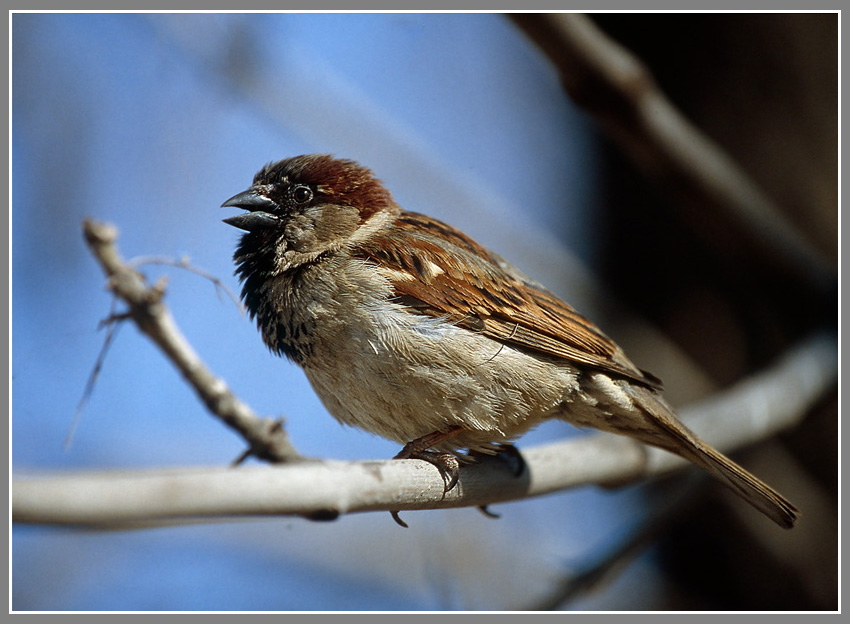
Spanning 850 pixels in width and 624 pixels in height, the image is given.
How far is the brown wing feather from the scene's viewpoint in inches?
103

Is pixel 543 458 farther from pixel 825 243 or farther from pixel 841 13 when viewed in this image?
pixel 825 243

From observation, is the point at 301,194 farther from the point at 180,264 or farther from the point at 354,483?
the point at 354,483

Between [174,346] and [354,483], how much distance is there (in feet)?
3.14

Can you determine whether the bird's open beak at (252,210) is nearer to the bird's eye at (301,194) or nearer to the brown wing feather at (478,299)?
the bird's eye at (301,194)

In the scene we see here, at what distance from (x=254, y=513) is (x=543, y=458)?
1.31 metres

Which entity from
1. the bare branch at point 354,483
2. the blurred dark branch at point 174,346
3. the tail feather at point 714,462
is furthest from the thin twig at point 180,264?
the tail feather at point 714,462

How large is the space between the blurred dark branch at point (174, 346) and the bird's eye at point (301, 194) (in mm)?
600

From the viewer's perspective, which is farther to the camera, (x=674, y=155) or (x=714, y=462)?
(x=674, y=155)

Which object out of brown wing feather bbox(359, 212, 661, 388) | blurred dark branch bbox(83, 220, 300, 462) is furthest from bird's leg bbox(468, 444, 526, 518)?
blurred dark branch bbox(83, 220, 300, 462)

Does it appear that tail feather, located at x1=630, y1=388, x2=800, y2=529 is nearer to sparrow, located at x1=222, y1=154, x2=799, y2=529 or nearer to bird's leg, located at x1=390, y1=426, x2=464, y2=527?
sparrow, located at x1=222, y1=154, x2=799, y2=529

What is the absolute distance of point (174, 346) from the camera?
7.77 feet

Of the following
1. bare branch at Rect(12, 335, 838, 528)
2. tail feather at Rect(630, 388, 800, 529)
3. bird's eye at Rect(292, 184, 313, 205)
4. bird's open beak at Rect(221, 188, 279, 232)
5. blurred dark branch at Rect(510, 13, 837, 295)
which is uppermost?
blurred dark branch at Rect(510, 13, 837, 295)

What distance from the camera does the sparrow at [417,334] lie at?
250 cm

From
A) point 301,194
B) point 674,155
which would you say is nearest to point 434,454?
point 301,194
